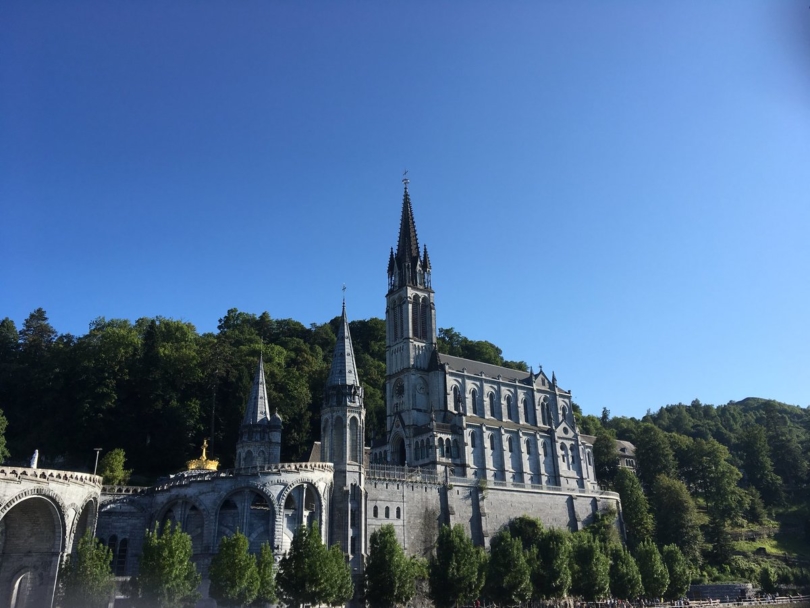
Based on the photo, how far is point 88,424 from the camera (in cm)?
6066

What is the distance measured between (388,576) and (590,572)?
17.9 metres

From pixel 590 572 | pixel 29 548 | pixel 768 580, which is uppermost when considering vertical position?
pixel 29 548

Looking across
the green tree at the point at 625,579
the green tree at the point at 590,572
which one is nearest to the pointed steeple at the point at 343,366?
the green tree at the point at 590,572

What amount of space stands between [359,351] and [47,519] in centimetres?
6130

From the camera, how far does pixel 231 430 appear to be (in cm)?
Result: 6631

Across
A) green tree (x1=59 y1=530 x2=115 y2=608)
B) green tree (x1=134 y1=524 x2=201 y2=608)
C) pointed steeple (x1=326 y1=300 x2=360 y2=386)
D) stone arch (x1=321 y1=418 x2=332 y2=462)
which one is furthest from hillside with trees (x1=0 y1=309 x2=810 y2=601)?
green tree (x1=134 y1=524 x2=201 y2=608)

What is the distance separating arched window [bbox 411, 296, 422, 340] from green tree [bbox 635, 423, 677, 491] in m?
34.1

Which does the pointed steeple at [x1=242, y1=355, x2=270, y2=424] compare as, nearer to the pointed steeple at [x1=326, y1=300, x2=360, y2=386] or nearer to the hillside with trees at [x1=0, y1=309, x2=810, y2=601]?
the pointed steeple at [x1=326, y1=300, x2=360, y2=386]

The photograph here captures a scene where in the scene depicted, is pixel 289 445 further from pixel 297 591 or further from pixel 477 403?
pixel 297 591

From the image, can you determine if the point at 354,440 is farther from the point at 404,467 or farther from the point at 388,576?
the point at 388,576

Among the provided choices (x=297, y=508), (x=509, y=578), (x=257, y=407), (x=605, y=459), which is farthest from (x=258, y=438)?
(x=605, y=459)

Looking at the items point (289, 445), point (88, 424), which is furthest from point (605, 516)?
point (88, 424)

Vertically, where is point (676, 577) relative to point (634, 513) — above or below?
below

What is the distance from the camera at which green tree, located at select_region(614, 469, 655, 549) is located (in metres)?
70.6
